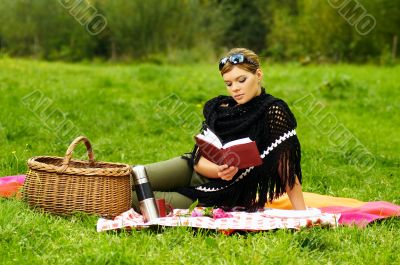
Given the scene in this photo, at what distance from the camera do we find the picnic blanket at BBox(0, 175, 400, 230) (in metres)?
3.87

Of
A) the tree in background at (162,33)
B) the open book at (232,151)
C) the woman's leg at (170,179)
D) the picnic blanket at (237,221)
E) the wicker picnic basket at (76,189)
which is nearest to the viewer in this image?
the picnic blanket at (237,221)

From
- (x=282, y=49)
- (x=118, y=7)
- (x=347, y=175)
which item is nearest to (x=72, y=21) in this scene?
(x=118, y=7)

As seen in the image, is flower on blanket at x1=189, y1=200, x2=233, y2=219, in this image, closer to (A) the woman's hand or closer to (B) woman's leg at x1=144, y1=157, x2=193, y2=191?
(A) the woman's hand

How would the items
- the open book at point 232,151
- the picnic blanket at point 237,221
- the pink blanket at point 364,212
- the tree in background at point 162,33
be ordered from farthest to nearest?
the tree in background at point 162,33
the pink blanket at point 364,212
the open book at point 232,151
the picnic blanket at point 237,221

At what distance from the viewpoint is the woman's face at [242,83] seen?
432 cm

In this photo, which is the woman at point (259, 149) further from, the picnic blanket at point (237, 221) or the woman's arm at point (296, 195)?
the picnic blanket at point (237, 221)

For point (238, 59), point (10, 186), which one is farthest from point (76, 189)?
point (238, 59)

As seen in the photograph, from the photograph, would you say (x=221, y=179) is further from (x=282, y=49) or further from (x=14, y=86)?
(x=282, y=49)

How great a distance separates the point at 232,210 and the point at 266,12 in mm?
29971

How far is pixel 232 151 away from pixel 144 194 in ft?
2.23

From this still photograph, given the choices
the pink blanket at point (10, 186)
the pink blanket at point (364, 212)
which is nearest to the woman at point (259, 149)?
the pink blanket at point (364, 212)

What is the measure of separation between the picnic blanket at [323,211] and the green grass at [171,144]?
91mm

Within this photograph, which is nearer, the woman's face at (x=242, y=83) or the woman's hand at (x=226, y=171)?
the woman's hand at (x=226, y=171)

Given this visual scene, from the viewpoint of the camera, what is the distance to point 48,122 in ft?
26.8
